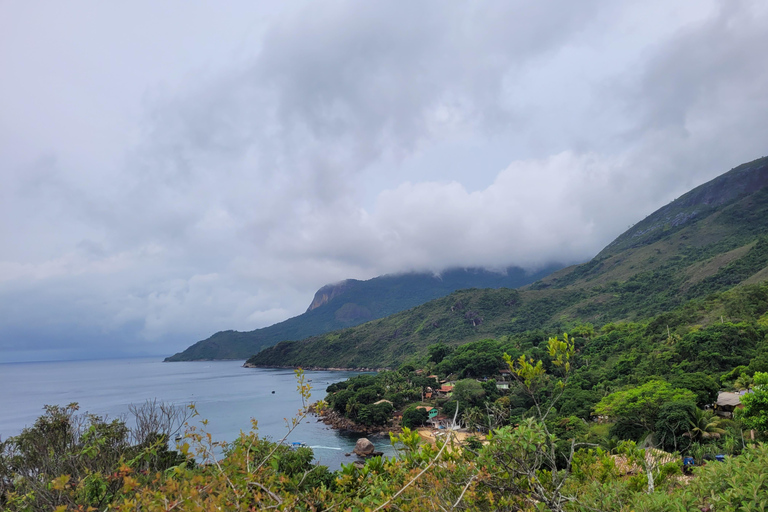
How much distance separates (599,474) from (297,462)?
16.5m

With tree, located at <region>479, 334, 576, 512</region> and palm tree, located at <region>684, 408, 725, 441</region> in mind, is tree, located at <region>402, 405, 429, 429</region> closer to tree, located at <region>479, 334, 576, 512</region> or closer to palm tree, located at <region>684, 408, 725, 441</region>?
palm tree, located at <region>684, 408, 725, 441</region>

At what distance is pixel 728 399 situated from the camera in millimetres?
18766

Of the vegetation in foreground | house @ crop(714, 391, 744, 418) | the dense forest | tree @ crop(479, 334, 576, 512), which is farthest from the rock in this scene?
tree @ crop(479, 334, 576, 512)

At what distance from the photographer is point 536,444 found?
332 centimetres

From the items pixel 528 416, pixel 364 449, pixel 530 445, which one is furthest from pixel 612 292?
pixel 530 445

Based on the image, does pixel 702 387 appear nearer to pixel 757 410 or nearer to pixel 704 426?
pixel 704 426

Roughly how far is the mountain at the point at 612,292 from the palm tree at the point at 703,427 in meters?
44.7

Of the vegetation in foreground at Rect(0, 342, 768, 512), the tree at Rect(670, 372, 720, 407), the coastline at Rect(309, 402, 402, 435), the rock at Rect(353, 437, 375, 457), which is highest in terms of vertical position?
the vegetation in foreground at Rect(0, 342, 768, 512)

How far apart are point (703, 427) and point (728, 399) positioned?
3.55 metres

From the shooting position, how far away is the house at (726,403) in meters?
18.3

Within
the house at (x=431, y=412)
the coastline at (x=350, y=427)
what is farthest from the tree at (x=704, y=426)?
the coastline at (x=350, y=427)

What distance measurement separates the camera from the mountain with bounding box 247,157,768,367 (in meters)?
69.7

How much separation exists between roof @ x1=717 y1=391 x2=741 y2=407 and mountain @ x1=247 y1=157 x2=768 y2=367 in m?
42.2

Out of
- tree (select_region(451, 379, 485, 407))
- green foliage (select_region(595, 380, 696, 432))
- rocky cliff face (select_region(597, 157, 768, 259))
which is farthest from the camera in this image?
rocky cliff face (select_region(597, 157, 768, 259))
